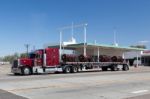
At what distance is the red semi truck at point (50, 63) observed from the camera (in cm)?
4094

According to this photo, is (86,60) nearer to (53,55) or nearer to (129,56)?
(53,55)

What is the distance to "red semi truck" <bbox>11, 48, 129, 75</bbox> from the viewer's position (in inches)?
1612

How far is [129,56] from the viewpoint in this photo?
103312mm

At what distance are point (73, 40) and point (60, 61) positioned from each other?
25013 mm

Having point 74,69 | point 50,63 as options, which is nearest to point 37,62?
point 50,63

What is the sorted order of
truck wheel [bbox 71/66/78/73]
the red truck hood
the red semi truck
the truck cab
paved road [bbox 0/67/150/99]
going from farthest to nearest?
truck wheel [bbox 71/66/78/73], the red semi truck, the red truck hood, the truck cab, paved road [bbox 0/67/150/99]

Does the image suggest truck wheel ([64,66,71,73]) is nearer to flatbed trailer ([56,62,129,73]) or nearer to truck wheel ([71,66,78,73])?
flatbed trailer ([56,62,129,73])

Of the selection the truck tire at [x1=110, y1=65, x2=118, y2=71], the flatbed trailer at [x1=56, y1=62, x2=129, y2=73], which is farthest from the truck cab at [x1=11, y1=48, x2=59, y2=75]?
the truck tire at [x1=110, y1=65, x2=118, y2=71]

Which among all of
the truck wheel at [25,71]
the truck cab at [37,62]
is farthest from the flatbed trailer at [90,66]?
the truck wheel at [25,71]

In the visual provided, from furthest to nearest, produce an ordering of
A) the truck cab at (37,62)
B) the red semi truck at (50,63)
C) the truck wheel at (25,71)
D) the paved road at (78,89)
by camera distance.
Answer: the red semi truck at (50,63) < the truck cab at (37,62) < the truck wheel at (25,71) < the paved road at (78,89)

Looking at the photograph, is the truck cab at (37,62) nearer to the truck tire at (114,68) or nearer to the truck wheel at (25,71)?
the truck wheel at (25,71)

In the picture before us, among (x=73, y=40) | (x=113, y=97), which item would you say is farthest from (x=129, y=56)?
(x=113, y=97)

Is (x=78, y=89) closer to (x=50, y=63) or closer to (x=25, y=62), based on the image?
(x=25, y=62)

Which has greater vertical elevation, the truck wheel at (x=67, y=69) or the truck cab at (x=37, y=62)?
the truck cab at (x=37, y=62)
